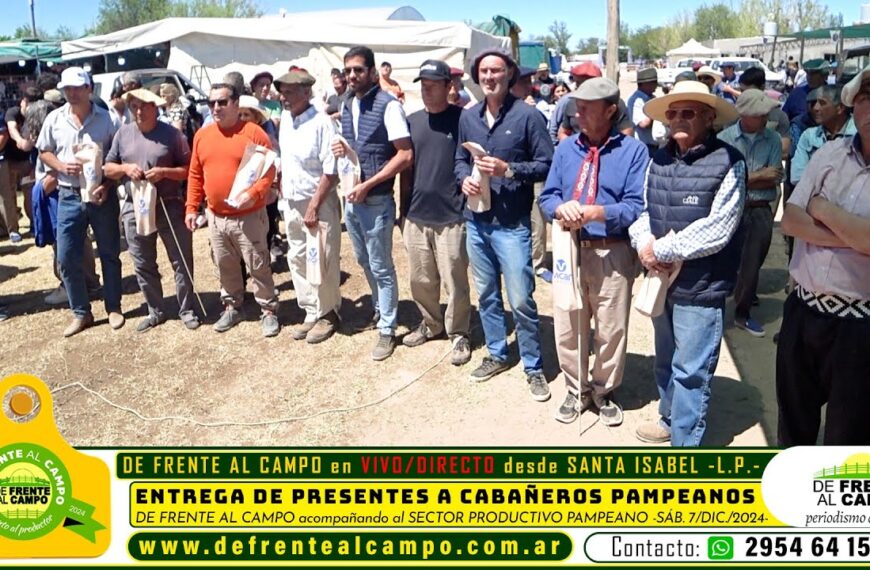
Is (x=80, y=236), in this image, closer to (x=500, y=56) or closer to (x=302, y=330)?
(x=302, y=330)

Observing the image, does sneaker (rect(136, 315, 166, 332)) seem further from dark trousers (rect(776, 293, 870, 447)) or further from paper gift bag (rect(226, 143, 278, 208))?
dark trousers (rect(776, 293, 870, 447))

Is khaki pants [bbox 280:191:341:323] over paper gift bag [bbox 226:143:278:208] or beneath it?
beneath

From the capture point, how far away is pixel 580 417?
4234 mm

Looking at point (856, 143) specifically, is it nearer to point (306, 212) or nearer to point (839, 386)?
point (839, 386)

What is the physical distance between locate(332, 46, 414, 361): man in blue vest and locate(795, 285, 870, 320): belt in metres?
2.81

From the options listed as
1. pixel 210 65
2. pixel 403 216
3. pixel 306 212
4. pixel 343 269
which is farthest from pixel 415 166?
pixel 210 65

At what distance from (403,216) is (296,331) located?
1340 mm

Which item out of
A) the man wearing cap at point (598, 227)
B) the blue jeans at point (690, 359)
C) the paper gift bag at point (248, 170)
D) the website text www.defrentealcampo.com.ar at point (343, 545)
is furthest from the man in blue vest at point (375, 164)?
the website text www.defrentealcampo.com.ar at point (343, 545)

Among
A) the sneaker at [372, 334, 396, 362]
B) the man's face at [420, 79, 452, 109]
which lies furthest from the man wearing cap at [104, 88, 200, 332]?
the man's face at [420, 79, 452, 109]

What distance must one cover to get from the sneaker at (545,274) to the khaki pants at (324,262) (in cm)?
213

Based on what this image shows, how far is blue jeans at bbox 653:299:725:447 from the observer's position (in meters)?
3.48

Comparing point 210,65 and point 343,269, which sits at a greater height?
point 210,65

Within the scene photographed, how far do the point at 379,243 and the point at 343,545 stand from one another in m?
2.81

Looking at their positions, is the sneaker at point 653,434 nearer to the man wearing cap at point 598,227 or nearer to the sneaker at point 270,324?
the man wearing cap at point 598,227
